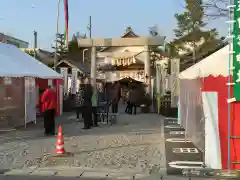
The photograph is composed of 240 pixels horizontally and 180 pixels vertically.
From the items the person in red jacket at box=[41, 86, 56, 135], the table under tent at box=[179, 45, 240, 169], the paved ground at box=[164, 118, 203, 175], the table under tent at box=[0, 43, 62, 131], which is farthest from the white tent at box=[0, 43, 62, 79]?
the table under tent at box=[179, 45, 240, 169]

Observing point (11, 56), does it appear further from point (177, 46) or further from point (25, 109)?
point (177, 46)

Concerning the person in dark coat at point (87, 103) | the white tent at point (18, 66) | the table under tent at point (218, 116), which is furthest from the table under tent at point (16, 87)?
the table under tent at point (218, 116)

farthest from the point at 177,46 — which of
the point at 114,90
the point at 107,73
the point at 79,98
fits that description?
the point at 79,98

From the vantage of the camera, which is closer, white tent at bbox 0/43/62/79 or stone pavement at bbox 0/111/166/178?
stone pavement at bbox 0/111/166/178

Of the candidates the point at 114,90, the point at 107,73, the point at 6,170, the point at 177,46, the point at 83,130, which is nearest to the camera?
the point at 6,170

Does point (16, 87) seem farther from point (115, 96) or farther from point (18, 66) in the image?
point (115, 96)

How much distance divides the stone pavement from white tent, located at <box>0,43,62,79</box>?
2201 mm

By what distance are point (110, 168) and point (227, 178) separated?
97.5 inches

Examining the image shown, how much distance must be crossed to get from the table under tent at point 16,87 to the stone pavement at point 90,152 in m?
0.98

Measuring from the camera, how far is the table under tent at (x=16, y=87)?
1445cm

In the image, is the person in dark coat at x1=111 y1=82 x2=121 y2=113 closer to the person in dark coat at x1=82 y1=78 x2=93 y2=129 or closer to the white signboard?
the person in dark coat at x1=82 y1=78 x2=93 y2=129

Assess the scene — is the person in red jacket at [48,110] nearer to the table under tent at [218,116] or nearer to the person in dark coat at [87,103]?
the person in dark coat at [87,103]

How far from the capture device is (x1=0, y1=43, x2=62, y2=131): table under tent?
1445cm

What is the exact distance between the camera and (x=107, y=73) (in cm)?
4531
